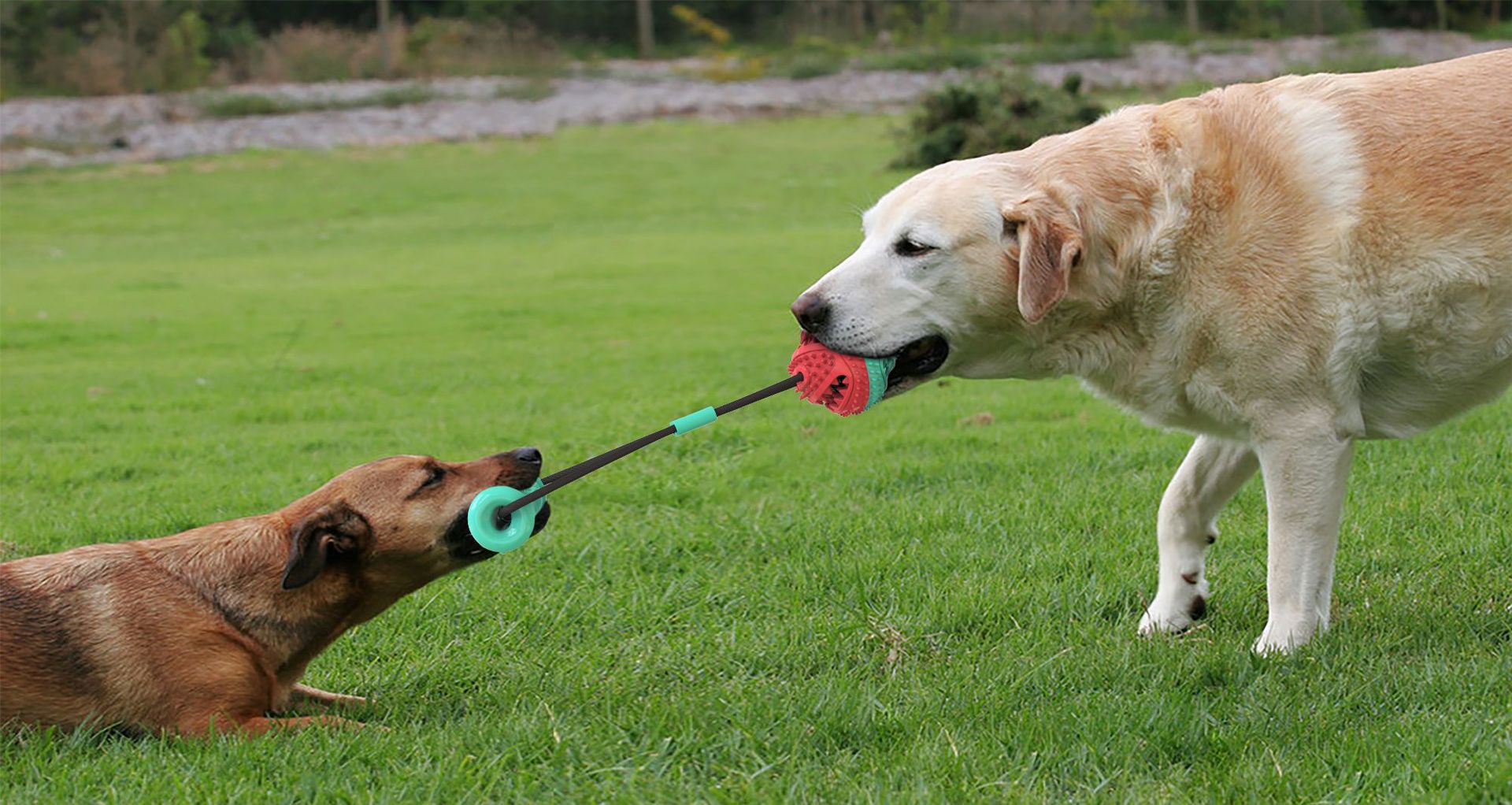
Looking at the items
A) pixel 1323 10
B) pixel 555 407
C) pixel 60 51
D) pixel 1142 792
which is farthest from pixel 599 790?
pixel 1323 10

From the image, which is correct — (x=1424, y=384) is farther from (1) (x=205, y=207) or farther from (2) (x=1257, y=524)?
(1) (x=205, y=207)

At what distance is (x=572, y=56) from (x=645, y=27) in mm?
3435

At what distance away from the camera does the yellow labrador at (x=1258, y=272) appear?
5.05 metres

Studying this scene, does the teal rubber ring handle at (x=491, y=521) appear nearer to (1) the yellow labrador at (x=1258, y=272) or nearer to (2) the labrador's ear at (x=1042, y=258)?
(1) the yellow labrador at (x=1258, y=272)

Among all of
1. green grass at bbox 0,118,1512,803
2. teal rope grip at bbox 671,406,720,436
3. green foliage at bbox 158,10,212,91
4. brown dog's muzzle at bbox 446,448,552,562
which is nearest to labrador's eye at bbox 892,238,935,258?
teal rope grip at bbox 671,406,720,436

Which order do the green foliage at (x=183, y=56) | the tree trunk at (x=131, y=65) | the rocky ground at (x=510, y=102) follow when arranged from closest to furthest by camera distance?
the rocky ground at (x=510, y=102) < the tree trunk at (x=131, y=65) < the green foliage at (x=183, y=56)

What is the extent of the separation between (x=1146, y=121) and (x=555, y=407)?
281 inches

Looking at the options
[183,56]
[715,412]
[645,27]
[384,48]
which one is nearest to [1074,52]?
[645,27]

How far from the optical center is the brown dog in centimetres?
520

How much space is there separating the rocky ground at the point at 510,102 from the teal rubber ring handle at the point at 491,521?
139 ft

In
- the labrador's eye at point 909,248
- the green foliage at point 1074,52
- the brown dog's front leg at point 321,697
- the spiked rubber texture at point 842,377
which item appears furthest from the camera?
the green foliage at point 1074,52

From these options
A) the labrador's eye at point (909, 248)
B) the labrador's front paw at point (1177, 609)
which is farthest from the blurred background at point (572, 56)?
the labrador's eye at point (909, 248)

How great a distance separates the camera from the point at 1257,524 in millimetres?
7109

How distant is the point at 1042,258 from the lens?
5.13 metres
